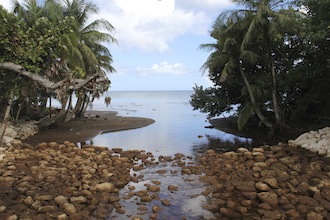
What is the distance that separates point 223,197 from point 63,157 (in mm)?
6729

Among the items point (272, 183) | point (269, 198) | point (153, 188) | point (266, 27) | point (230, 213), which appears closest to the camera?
point (230, 213)

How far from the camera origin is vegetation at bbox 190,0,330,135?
1438 centimetres

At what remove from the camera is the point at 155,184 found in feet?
32.3

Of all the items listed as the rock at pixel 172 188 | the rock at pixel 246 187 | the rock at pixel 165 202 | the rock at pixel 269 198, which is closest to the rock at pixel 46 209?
the rock at pixel 165 202

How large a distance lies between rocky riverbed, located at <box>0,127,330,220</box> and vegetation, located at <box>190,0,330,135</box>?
4126 mm

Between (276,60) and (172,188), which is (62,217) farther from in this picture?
Answer: (276,60)

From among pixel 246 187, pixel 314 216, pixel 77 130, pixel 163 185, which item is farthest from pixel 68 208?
pixel 77 130

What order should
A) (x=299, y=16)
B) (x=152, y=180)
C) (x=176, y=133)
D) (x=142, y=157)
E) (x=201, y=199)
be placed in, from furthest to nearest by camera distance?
(x=176, y=133)
(x=299, y=16)
(x=142, y=157)
(x=152, y=180)
(x=201, y=199)

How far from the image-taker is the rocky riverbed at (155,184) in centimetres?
750

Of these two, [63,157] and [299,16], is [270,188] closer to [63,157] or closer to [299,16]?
[63,157]

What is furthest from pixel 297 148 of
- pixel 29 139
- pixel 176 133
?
pixel 29 139

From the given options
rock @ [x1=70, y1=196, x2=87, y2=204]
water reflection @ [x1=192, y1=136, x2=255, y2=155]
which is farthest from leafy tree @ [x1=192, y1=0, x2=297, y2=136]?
rock @ [x1=70, y1=196, x2=87, y2=204]

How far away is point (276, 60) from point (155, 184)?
11.7 m

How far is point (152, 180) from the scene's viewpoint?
10.3 m
